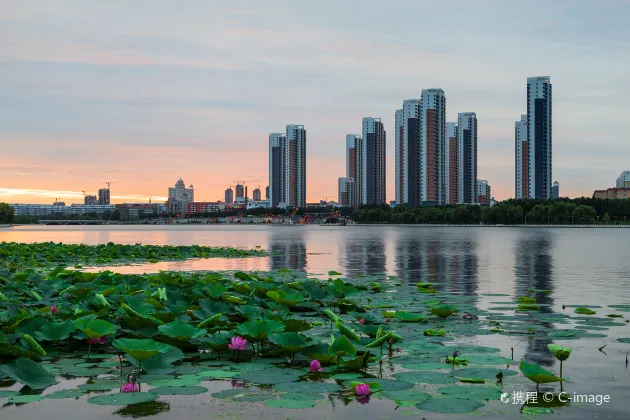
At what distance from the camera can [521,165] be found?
18412 cm

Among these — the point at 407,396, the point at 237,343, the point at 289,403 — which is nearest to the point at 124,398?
the point at 289,403

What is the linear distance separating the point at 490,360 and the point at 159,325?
346 centimetres

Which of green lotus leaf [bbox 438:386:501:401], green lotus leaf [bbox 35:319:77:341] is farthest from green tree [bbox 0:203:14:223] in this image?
green lotus leaf [bbox 438:386:501:401]

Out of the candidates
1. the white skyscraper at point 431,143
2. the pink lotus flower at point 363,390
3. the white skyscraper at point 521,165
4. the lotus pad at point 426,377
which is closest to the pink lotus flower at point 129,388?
the pink lotus flower at point 363,390

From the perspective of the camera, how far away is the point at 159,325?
22.0 ft

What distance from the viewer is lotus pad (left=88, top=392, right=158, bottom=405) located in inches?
189

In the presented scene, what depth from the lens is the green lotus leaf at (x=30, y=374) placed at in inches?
199

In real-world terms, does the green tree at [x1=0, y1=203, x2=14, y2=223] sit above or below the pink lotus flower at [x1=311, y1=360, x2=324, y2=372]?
above

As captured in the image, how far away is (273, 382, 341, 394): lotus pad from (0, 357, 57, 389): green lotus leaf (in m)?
1.86

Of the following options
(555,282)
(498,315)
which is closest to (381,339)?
(498,315)

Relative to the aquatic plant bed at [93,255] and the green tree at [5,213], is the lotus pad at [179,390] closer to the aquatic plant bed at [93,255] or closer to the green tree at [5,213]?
the aquatic plant bed at [93,255]

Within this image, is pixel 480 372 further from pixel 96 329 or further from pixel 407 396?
pixel 96 329

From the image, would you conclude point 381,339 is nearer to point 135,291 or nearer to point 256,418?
point 256,418

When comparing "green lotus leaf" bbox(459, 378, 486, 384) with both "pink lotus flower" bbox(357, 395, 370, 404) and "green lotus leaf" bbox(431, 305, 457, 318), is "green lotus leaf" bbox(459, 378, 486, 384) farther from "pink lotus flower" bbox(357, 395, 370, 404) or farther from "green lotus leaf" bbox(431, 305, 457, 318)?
"green lotus leaf" bbox(431, 305, 457, 318)
